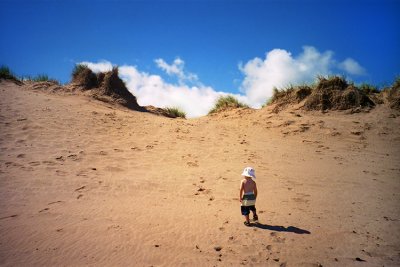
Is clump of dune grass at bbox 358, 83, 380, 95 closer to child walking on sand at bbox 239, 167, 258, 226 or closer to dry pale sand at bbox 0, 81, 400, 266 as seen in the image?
dry pale sand at bbox 0, 81, 400, 266

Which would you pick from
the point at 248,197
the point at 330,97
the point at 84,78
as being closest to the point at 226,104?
the point at 330,97

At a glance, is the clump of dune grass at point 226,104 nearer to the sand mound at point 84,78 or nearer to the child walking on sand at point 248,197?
the sand mound at point 84,78

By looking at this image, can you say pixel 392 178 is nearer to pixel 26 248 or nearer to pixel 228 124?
pixel 228 124

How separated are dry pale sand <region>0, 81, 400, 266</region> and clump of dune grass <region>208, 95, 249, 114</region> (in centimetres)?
291

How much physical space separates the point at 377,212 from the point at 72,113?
10.9m

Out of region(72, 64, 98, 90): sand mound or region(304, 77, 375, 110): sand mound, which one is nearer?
region(304, 77, 375, 110): sand mound

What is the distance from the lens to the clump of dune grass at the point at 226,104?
16625 millimetres

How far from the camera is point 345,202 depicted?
6.61 meters

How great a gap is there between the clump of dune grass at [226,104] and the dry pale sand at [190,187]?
2.91 m

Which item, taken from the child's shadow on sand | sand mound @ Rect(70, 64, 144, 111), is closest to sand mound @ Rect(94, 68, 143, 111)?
sand mound @ Rect(70, 64, 144, 111)

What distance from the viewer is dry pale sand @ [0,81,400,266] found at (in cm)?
445

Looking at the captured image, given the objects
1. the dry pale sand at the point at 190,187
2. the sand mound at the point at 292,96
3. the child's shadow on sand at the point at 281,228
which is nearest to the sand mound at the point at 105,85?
the dry pale sand at the point at 190,187

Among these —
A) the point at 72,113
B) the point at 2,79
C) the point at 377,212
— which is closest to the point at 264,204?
the point at 377,212

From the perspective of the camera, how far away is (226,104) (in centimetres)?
1705
